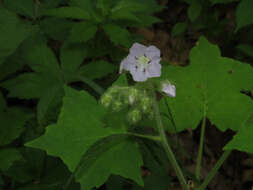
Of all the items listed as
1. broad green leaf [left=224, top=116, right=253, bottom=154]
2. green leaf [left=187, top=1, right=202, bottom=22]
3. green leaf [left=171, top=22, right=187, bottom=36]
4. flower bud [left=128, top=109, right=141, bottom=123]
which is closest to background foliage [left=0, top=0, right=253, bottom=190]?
broad green leaf [left=224, top=116, right=253, bottom=154]

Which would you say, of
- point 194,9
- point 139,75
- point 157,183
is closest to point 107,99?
point 139,75

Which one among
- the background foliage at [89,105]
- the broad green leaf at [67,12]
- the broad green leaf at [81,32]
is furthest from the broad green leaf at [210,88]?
the broad green leaf at [67,12]

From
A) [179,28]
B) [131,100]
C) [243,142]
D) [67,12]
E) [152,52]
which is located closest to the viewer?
[243,142]

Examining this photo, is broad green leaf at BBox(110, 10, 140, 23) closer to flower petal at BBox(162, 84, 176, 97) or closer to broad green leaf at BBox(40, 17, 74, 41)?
broad green leaf at BBox(40, 17, 74, 41)

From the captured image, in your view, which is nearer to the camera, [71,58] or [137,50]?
[137,50]

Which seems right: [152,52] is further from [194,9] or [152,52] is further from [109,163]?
[194,9]

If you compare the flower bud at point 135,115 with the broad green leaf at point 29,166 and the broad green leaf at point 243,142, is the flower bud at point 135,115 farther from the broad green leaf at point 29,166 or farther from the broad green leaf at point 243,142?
the broad green leaf at point 29,166
